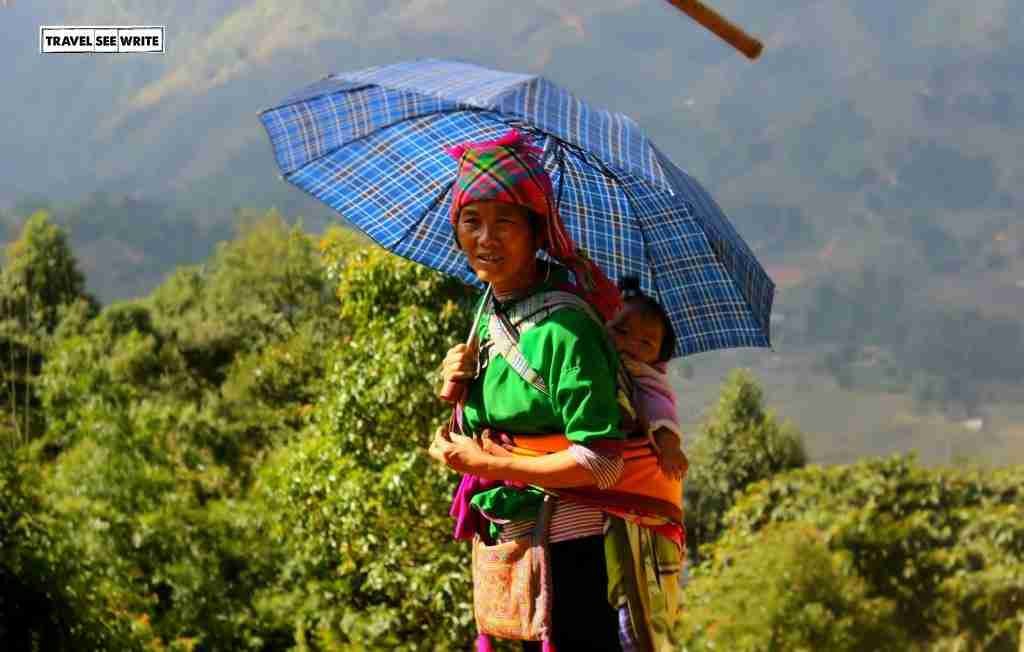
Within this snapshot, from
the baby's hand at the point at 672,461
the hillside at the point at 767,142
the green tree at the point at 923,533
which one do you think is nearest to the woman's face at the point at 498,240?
A: the baby's hand at the point at 672,461

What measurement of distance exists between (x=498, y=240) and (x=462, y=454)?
35 centimetres

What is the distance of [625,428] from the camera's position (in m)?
2.11

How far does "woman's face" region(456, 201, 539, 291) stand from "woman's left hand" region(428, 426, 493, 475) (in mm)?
268

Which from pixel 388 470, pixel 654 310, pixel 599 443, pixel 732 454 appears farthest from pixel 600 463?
pixel 732 454

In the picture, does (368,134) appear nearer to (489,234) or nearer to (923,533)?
(489,234)

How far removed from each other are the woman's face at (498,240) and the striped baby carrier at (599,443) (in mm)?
57

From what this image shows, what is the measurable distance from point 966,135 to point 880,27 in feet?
77.4

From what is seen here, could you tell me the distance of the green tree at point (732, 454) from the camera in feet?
66.0

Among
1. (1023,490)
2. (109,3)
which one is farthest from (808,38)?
(1023,490)

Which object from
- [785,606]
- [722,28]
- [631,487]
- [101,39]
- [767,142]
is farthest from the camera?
[767,142]

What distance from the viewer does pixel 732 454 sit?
2050 centimetres

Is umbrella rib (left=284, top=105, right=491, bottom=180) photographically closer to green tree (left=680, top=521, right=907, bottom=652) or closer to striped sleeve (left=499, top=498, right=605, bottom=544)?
striped sleeve (left=499, top=498, right=605, bottom=544)

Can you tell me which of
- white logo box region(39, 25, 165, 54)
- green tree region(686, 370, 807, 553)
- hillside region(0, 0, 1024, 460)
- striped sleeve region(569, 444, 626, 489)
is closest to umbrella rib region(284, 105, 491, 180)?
striped sleeve region(569, 444, 626, 489)

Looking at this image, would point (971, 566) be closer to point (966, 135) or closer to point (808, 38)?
point (966, 135)
